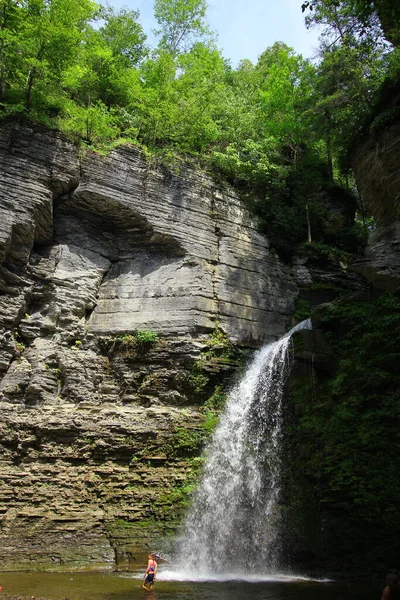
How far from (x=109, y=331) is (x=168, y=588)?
326 inches

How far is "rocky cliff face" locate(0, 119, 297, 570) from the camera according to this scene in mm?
11219

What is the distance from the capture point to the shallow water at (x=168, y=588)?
7508 mm

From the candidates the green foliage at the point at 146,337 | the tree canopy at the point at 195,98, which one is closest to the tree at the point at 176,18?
the tree canopy at the point at 195,98

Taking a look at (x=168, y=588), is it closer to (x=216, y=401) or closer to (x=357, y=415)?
(x=357, y=415)

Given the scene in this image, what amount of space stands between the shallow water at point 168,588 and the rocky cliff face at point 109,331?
113 cm

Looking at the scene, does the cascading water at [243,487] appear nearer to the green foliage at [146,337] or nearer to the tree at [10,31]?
the green foliage at [146,337]

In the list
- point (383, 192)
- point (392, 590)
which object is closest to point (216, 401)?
point (392, 590)

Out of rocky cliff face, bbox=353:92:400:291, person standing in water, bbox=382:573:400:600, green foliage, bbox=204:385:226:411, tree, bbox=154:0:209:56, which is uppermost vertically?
tree, bbox=154:0:209:56

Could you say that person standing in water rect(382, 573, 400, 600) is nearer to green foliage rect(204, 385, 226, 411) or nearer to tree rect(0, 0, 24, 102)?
green foliage rect(204, 385, 226, 411)

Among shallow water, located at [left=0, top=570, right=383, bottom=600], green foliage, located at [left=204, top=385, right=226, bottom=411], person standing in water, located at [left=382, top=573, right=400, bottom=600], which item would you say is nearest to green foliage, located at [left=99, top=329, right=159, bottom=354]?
green foliage, located at [left=204, top=385, right=226, bottom=411]

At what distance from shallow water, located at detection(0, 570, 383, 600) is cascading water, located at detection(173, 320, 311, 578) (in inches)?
45.1

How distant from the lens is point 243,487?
11.7 metres

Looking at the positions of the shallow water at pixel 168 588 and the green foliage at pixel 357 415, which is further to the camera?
the green foliage at pixel 357 415

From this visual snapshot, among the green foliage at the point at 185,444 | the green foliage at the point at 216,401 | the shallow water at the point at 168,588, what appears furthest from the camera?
the green foliage at the point at 216,401
